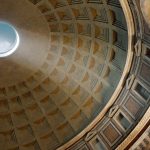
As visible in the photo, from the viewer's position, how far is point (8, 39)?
80.4 ft

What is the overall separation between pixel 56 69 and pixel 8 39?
14.7 ft

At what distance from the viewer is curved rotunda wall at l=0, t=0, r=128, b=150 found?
2006cm

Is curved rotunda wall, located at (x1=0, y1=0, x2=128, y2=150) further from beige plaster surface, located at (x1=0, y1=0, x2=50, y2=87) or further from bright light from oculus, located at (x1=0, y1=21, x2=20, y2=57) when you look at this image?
bright light from oculus, located at (x1=0, y1=21, x2=20, y2=57)

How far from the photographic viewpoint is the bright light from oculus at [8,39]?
22589mm

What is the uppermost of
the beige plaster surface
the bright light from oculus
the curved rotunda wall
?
the bright light from oculus

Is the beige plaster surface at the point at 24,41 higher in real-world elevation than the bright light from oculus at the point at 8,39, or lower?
lower

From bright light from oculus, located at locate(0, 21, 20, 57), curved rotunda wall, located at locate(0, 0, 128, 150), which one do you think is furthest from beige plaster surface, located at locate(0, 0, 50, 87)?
bright light from oculus, located at locate(0, 21, 20, 57)

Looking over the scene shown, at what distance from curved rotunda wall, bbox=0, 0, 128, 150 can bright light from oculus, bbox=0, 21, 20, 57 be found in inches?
17.0

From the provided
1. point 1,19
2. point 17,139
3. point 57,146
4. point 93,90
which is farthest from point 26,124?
point 1,19

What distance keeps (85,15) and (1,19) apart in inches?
196

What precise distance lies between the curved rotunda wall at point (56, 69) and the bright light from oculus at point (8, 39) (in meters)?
0.43

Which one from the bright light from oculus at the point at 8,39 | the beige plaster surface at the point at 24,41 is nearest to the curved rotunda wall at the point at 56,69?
the beige plaster surface at the point at 24,41

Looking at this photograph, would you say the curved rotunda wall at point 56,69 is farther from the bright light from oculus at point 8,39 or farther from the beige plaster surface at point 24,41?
the bright light from oculus at point 8,39

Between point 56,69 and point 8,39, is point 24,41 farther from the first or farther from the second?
point 8,39
